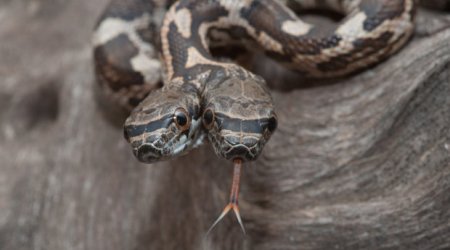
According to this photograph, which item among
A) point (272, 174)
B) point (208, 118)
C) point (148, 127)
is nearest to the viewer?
point (148, 127)

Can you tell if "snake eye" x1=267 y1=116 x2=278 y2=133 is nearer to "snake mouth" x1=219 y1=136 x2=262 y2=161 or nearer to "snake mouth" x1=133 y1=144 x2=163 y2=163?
"snake mouth" x1=219 y1=136 x2=262 y2=161

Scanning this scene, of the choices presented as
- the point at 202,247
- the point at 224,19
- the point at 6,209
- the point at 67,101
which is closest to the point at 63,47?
the point at 67,101

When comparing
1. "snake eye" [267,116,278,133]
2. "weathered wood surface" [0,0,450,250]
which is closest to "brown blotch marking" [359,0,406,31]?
"weathered wood surface" [0,0,450,250]

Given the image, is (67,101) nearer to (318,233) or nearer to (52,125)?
(52,125)

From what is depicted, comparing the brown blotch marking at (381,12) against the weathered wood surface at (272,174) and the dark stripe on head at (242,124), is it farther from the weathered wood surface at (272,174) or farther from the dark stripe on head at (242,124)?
the dark stripe on head at (242,124)

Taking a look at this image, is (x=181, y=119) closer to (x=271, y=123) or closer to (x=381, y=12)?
(x=271, y=123)

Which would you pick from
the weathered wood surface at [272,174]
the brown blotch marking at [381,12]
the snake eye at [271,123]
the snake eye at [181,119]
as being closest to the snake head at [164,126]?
the snake eye at [181,119]

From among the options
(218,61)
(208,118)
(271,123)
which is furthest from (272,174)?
(218,61)
